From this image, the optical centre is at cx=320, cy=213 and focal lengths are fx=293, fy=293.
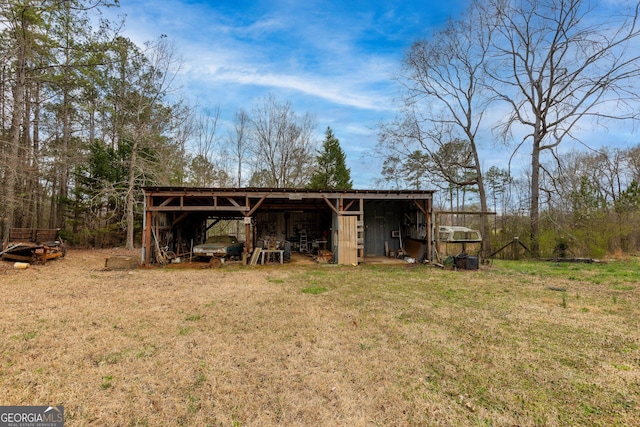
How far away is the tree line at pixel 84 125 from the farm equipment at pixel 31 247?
959mm

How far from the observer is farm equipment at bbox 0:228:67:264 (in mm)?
10398

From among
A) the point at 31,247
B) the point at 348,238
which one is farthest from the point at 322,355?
the point at 31,247

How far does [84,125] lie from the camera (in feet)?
57.9

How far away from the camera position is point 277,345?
13.0ft

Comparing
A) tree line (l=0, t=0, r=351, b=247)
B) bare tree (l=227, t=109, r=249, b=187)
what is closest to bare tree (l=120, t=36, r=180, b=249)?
tree line (l=0, t=0, r=351, b=247)

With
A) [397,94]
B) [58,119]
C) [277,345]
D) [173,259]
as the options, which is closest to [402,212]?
[397,94]

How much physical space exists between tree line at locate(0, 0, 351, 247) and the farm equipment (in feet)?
3.15

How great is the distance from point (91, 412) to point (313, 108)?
24.7 meters

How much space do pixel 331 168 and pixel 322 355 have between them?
2142 cm

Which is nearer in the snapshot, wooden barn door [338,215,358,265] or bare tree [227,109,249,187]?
wooden barn door [338,215,358,265]

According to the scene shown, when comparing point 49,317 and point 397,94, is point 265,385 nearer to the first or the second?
point 49,317

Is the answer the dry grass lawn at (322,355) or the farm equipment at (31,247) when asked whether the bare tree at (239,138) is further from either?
the dry grass lawn at (322,355)

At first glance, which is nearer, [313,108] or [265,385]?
[265,385]

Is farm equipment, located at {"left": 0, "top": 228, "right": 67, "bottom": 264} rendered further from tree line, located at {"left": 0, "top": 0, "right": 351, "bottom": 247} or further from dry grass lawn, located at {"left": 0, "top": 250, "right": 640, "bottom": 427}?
dry grass lawn, located at {"left": 0, "top": 250, "right": 640, "bottom": 427}
